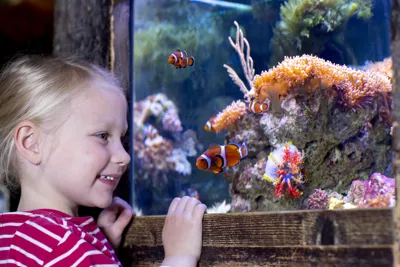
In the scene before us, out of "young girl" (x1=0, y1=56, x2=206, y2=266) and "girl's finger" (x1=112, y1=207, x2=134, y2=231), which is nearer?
"young girl" (x1=0, y1=56, x2=206, y2=266)

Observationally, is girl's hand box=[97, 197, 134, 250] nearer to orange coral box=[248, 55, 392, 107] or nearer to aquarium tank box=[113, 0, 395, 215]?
aquarium tank box=[113, 0, 395, 215]

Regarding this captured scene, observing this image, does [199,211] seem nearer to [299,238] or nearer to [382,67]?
[299,238]

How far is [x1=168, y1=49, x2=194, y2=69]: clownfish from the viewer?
78.9 inches

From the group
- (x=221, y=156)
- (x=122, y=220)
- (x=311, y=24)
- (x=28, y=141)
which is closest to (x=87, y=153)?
(x=28, y=141)

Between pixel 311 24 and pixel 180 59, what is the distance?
1.87 ft

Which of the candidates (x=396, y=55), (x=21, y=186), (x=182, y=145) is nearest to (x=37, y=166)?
(x=21, y=186)

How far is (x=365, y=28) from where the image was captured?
1.57 m

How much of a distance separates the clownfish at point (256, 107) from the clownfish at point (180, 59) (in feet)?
1.03

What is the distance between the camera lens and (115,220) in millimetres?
1952

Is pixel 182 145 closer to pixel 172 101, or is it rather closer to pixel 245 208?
pixel 172 101

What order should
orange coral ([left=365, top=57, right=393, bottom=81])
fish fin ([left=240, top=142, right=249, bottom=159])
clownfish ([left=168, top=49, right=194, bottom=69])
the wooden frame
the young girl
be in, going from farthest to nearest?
1. clownfish ([left=168, top=49, right=194, bottom=69])
2. fish fin ([left=240, top=142, right=249, bottom=159])
3. the young girl
4. orange coral ([left=365, top=57, right=393, bottom=81])
5. the wooden frame

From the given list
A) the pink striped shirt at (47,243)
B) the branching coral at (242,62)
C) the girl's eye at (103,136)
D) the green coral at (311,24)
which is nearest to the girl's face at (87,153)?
the girl's eye at (103,136)

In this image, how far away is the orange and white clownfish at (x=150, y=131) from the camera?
2320mm

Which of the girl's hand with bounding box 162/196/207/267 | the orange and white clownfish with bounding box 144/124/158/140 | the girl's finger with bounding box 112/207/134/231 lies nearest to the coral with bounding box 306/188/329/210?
the girl's hand with bounding box 162/196/207/267
